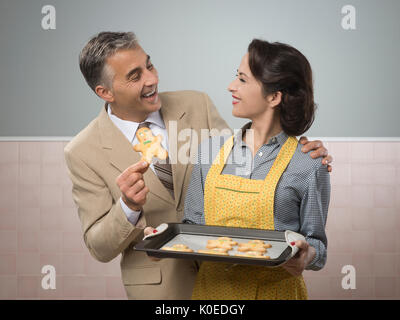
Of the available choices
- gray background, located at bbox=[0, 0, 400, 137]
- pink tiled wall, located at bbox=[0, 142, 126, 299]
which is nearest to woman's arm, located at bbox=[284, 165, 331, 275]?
gray background, located at bbox=[0, 0, 400, 137]

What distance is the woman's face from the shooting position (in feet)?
5.85

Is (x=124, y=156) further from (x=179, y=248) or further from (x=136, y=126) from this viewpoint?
(x=179, y=248)

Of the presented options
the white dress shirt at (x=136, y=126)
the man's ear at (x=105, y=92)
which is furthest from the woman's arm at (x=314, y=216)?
the man's ear at (x=105, y=92)

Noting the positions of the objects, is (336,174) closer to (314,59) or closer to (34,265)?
(314,59)

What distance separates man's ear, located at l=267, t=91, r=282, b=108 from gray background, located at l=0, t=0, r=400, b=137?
1.52 metres

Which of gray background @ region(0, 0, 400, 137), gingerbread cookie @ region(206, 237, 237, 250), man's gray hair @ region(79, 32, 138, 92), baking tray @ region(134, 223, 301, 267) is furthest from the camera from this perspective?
gray background @ region(0, 0, 400, 137)

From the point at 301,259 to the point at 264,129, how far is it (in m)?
0.50

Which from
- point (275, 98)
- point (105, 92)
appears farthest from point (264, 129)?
point (105, 92)

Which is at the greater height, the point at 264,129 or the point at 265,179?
the point at 264,129

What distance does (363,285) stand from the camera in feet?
11.9

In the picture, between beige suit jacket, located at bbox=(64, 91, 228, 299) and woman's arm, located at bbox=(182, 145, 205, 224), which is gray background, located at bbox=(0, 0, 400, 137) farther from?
woman's arm, located at bbox=(182, 145, 205, 224)

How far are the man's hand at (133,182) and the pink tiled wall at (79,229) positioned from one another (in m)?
1.84

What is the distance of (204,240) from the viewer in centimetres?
181

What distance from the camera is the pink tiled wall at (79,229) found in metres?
3.50
